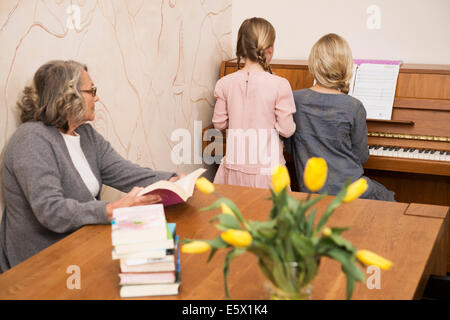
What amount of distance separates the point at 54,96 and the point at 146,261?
860 millimetres

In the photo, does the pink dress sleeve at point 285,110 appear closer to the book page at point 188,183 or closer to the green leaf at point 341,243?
the book page at point 188,183

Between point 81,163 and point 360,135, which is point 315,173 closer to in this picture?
point 81,163

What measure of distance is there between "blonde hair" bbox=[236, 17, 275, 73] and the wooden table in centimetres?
105

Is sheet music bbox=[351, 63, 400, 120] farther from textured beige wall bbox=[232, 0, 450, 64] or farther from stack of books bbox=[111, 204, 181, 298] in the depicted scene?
stack of books bbox=[111, 204, 181, 298]

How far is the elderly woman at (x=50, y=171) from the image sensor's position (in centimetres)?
184

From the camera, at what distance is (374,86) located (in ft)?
10.7

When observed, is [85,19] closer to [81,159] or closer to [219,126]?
[81,159]

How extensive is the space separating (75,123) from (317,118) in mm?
1239

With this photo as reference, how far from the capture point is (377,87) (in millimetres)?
3264

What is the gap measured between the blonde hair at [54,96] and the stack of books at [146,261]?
0.71 m

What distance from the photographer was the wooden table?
141 centimetres

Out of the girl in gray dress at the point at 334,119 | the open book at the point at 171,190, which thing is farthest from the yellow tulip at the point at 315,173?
the girl in gray dress at the point at 334,119

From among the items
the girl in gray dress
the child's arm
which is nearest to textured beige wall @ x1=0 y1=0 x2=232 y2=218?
the girl in gray dress
